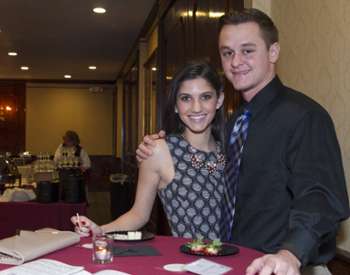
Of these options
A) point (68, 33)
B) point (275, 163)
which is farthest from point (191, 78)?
point (68, 33)

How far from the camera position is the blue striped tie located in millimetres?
1882

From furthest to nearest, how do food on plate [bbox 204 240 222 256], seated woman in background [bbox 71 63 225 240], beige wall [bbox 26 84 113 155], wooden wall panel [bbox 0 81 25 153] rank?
beige wall [bbox 26 84 113 155], wooden wall panel [bbox 0 81 25 153], seated woman in background [bbox 71 63 225 240], food on plate [bbox 204 240 222 256]

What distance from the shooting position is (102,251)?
1.54 metres

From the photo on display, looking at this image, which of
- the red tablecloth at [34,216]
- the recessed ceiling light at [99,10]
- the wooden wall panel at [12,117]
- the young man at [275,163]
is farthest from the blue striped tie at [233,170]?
the wooden wall panel at [12,117]

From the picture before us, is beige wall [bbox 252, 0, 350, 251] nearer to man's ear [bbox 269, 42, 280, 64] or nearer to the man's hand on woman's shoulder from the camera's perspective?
man's ear [bbox 269, 42, 280, 64]

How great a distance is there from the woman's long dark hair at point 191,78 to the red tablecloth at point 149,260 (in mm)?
659

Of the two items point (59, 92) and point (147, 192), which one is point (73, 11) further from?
point (59, 92)

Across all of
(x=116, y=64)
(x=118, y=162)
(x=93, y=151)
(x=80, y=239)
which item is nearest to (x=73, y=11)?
(x=116, y=64)

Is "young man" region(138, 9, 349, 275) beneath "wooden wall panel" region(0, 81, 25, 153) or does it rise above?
beneath

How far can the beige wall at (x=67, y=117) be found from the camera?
1446 centimetres

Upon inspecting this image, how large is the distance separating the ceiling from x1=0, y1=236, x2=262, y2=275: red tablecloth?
5052 millimetres

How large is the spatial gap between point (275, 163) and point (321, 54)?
83 cm

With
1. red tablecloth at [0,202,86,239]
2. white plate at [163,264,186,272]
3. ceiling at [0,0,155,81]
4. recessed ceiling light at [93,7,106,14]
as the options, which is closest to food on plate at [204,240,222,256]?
white plate at [163,264,186,272]

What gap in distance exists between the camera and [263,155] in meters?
1.77
